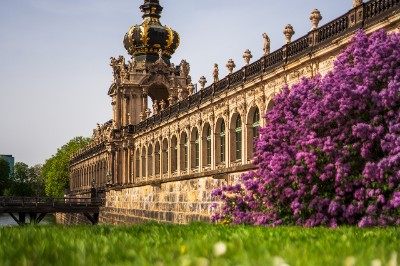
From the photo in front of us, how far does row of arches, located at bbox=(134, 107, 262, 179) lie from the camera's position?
37.0 metres

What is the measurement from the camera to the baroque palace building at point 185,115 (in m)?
28.6

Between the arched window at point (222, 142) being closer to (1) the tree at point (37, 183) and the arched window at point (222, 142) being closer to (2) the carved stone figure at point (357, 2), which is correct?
(2) the carved stone figure at point (357, 2)

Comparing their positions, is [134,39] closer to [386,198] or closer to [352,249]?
[386,198]

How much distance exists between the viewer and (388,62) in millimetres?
20609

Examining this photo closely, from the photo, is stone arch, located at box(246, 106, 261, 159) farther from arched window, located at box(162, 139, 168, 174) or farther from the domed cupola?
the domed cupola

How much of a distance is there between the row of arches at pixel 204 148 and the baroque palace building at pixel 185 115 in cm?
6

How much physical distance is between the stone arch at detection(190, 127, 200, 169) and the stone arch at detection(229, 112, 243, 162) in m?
7.48

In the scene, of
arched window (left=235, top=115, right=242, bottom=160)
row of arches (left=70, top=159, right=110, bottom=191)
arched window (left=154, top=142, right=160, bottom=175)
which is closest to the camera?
arched window (left=235, top=115, right=242, bottom=160)

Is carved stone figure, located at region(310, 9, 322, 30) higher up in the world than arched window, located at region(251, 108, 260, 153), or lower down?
higher up

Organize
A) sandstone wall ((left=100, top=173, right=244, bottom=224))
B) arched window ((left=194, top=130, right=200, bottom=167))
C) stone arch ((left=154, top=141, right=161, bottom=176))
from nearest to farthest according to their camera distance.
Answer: sandstone wall ((left=100, top=173, right=244, bottom=224)) < arched window ((left=194, top=130, right=200, bottom=167)) < stone arch ((left=154, top=141, right=161, bottom=176))

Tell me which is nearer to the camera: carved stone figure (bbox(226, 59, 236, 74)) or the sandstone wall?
the sandstone wall

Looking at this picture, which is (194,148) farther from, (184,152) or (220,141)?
(220,141)

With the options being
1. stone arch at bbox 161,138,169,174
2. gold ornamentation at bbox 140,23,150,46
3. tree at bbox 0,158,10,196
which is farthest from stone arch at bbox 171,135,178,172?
tree at bbox 0,158,10,196

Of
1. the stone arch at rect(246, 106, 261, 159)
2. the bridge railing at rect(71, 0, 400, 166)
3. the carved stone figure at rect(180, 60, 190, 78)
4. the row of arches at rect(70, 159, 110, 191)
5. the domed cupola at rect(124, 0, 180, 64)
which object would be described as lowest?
the row of arches at rect(70, 159, 110, 191)
